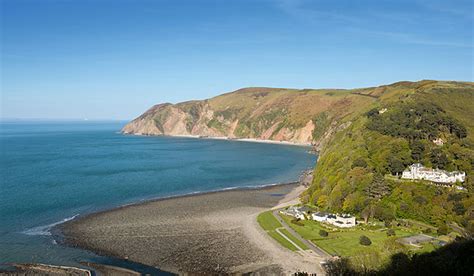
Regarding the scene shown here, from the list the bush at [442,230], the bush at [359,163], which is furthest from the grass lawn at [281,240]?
the bush at [359,163]

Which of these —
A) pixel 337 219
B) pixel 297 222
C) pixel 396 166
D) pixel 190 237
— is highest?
pixel 396 166

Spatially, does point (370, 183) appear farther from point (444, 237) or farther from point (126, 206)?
point (126, 206)

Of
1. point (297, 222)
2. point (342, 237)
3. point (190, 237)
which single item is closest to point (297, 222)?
point (297, 222)

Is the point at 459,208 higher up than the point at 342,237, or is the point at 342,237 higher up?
the point at 459,208

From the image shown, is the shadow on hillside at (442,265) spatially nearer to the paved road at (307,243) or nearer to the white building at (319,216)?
the paved road at (307,243)

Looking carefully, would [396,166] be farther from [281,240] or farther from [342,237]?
[281,240]

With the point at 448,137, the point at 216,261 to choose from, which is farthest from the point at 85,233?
the point at 448,137
